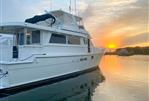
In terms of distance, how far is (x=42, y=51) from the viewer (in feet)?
37.6

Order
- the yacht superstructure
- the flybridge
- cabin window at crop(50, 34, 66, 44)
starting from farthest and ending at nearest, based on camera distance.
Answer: the flybridge → cabin window at crop(50, 34, 66, 44) → the yacht superstructure

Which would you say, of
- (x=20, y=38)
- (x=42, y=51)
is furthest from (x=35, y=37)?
(x=42, y=51)

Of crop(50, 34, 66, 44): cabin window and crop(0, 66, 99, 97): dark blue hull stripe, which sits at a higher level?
crop(50, 34, 66, 44): cabin window

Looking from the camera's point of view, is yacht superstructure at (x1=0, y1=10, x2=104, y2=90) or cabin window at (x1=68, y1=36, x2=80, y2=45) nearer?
yacht superstructure at (x1=0, y1=10, x2=104, y2=90)

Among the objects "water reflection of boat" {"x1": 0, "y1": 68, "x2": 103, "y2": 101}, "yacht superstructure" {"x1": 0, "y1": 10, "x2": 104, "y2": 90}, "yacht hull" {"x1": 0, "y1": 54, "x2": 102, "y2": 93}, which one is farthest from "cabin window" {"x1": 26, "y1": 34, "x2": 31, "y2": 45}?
"water reflection of boat" {"x1": 0, "y1": 68, "x2": 103, "y2": 101}

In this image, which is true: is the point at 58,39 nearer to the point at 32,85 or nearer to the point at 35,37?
the point at 35,37

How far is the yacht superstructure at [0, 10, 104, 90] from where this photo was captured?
31.1ft

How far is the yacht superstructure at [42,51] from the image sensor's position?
9.48 metres

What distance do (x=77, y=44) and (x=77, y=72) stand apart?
1750 millimetres

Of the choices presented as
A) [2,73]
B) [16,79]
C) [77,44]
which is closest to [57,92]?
[16,79]

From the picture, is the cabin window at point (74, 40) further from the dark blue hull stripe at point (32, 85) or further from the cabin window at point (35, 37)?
the cabin window at point (35, 37)

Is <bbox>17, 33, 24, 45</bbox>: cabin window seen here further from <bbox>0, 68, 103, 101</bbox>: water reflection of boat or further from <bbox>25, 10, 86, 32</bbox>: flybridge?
<bbox>0, 68, 103, 101</bbox>: water reflection of boat

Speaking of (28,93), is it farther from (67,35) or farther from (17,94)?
(67,35)

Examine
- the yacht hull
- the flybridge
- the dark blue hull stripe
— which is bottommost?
the dark blue hull stripe
